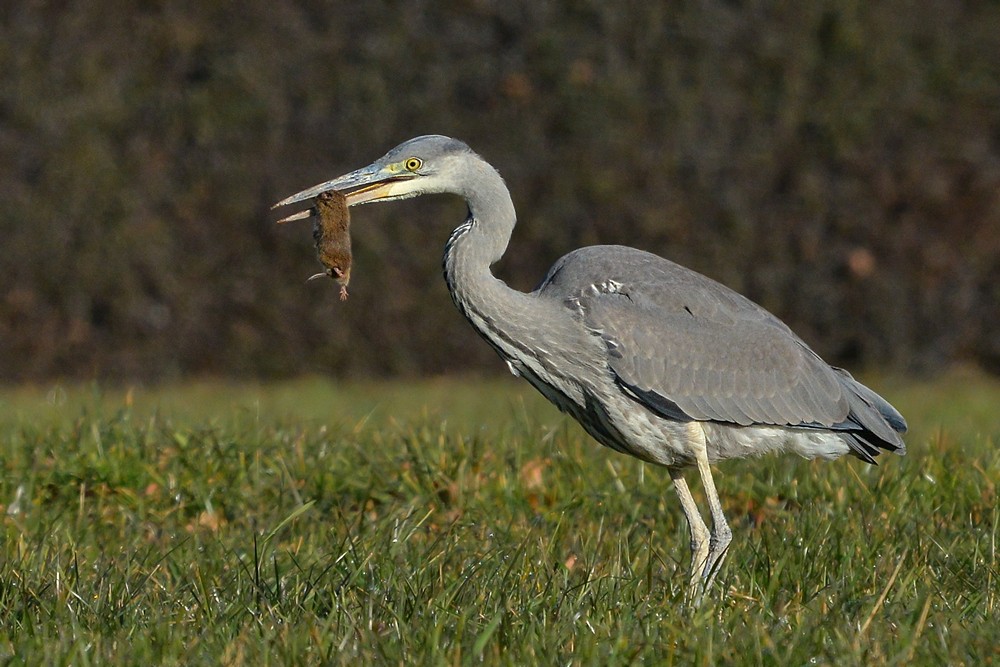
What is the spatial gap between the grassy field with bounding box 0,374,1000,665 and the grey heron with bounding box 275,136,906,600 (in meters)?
0.27

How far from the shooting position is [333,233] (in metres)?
4.77

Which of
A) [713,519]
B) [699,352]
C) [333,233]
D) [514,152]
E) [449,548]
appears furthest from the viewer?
[514,152]

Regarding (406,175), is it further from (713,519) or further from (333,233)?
(713,519)

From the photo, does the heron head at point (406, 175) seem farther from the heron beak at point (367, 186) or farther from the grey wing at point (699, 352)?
the grey wing at point (699, 352)

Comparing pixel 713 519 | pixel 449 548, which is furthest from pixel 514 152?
pixel 449 548

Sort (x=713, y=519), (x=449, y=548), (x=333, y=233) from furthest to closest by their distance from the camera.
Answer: (x=713, y=519) < (x=333, y=233) < (x=449, y=548)

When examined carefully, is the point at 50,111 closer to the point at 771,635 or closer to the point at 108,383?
the point at 108,383

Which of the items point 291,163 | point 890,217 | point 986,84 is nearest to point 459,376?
point 291,163

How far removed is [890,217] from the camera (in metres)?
8.55

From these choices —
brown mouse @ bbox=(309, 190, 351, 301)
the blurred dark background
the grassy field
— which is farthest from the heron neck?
the blurred dark background

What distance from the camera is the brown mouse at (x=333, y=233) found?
15.6 feet

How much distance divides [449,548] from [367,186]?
3.99 ft

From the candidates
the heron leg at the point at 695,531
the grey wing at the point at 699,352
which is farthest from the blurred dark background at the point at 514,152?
the heron leg at the point at 695,531

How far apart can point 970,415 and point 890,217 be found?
1.27 m
